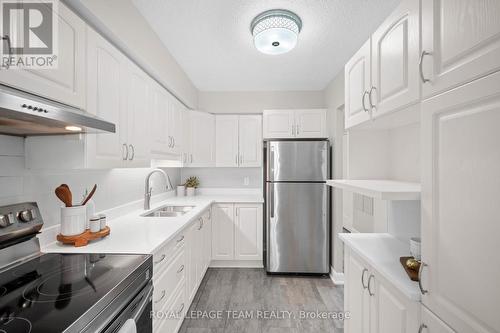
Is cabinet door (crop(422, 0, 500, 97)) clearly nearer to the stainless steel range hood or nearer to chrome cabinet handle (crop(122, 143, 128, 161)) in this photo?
the stainless steel range hood

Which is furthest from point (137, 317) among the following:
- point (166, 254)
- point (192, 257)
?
point (192, 257)

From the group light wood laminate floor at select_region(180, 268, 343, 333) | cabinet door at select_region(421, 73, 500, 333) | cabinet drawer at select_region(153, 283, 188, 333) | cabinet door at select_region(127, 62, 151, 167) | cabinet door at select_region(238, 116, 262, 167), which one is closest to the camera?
cabinet door at select_region(421, 73, 500, 333)

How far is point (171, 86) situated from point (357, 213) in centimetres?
229

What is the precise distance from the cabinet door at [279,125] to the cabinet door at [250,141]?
0.25m

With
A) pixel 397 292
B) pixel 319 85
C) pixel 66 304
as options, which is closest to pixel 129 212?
pixel 66 304

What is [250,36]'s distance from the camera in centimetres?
215

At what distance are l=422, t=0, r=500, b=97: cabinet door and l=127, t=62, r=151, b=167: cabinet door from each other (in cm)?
180

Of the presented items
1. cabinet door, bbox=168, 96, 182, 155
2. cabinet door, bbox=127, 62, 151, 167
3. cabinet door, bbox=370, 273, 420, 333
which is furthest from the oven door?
cabinet door, bbox=168, 96, 182, 155

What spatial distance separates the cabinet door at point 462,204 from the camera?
2.12 feet

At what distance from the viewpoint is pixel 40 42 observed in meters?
1.02

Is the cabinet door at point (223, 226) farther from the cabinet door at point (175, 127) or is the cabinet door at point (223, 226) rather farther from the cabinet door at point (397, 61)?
the cabinet door at point (397, 61)

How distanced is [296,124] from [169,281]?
8.06 ft

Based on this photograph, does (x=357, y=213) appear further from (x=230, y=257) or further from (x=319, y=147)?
(x=230, y=257)

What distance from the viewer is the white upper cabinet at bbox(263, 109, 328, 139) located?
327 centimetres
